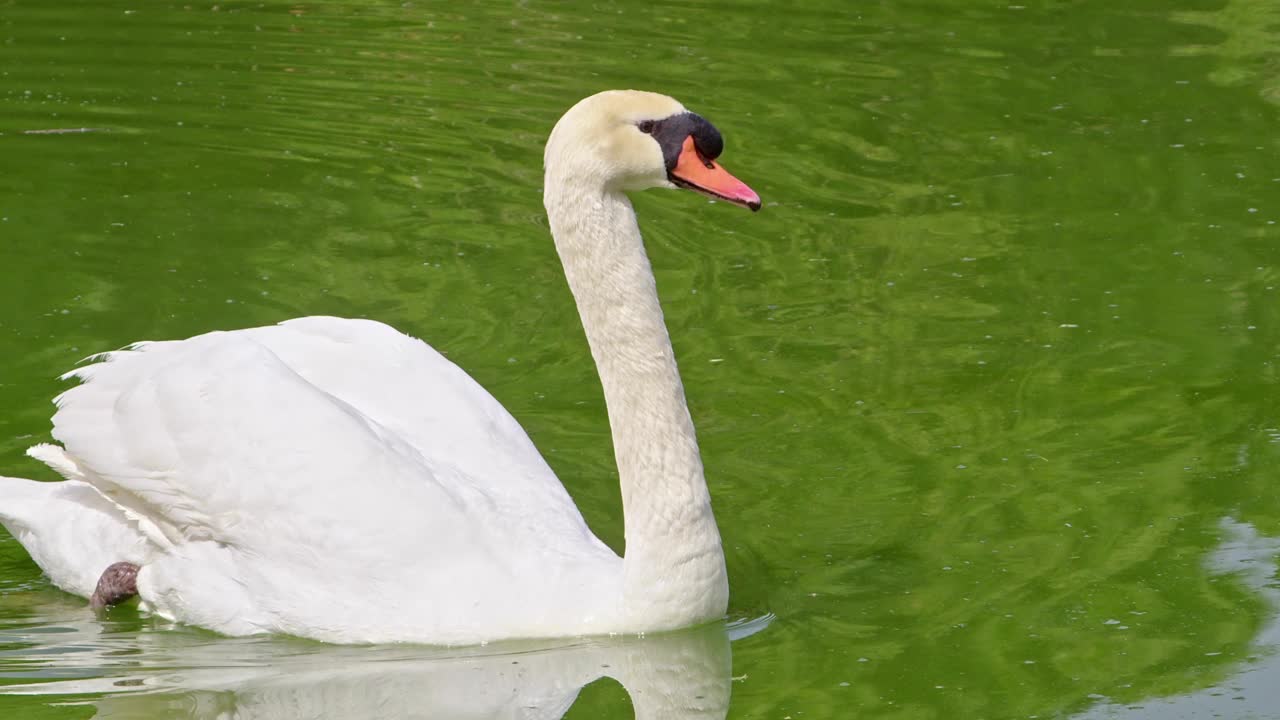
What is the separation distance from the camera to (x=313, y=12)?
47.0 feet

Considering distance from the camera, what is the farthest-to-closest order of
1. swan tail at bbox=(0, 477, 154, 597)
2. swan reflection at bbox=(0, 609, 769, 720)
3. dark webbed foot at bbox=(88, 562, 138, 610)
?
swan tail at bbox=(0, 477, 154, 597)
dark webbed foot at bbox=(88, 562, 138, 610)
swan reflection at bbox=(0, 609, 769, 720)

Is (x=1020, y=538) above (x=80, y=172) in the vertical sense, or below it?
below

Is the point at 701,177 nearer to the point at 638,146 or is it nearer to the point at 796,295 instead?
the point at 638,146

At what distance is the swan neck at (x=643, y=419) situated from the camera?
17.8 feet

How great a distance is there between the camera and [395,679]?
17.6 ft

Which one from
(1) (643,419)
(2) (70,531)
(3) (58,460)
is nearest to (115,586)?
(2) (70,531)

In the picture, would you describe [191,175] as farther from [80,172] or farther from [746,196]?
[746,196]

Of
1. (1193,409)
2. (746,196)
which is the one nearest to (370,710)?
(746,196)

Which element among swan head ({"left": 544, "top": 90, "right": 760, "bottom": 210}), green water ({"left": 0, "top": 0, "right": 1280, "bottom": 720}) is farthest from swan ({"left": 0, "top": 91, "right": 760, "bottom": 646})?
green water ({"left": 0, "top": 0, "right": 1280, "bottom": 720})

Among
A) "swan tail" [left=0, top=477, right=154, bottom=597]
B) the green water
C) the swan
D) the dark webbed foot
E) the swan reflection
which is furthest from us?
"swan tail" [left=0, top=477, right=154, bottom=597]

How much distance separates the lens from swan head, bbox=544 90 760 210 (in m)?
5.30

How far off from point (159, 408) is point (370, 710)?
123 centimetres

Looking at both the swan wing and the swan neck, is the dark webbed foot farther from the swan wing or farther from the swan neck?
the swan neck

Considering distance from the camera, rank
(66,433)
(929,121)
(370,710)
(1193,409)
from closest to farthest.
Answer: (370,710) → (66,433) → (1193,409) → (929,121)
